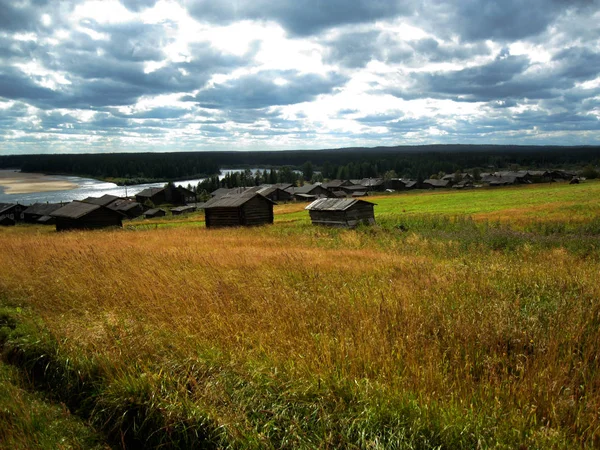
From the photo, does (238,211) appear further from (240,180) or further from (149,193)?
(240,180)

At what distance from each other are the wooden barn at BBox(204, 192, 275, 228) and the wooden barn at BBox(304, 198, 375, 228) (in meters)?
5.33

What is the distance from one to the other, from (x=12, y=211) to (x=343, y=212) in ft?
230

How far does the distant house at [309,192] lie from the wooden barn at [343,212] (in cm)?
6594

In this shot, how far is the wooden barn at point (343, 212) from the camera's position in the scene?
108 feet

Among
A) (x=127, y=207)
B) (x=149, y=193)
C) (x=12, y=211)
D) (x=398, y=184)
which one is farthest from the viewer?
(x=398, y=184)

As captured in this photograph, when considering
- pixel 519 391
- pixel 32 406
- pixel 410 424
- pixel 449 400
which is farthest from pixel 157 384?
pixel 519 391

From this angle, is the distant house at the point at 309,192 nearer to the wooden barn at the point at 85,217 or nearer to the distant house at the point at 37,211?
the distant house at the point at 37,211

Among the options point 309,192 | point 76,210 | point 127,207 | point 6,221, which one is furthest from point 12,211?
point 309,192

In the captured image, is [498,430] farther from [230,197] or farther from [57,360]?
[230,197]

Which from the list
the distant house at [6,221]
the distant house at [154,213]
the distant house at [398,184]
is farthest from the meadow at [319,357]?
the distant house at [398,184]

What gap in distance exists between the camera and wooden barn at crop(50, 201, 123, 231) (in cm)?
3684

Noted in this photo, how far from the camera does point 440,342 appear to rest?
3980 millimetres

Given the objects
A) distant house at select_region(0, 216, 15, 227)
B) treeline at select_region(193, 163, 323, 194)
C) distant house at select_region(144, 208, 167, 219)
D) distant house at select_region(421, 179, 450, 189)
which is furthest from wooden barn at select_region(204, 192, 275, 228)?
distant house at select_region(421, 179, 450, 189)

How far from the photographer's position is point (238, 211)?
118 ft
